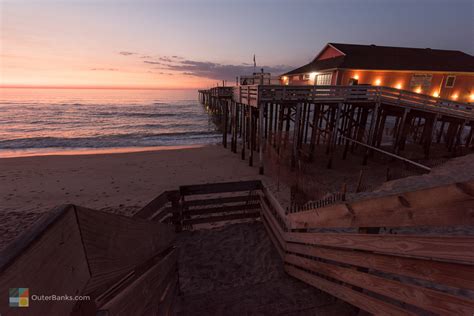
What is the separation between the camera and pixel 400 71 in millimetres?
21875

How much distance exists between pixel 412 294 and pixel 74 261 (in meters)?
1.95

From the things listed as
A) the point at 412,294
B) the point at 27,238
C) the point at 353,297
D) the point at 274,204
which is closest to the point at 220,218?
the point at 274,204

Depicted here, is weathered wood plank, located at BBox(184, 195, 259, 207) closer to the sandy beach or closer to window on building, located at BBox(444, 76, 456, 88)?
the sandy beach

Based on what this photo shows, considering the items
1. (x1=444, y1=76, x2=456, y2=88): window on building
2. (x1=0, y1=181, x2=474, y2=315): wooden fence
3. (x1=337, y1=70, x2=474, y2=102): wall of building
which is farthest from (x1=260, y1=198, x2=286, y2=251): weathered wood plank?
(x1=444, y1=76, x2=456, y2=88): window on building

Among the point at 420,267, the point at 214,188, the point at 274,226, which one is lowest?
the point at 274,226

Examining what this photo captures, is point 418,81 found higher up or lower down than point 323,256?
higher up

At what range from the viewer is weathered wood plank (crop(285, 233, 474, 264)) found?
43.2 inches

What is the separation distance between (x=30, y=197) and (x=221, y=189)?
33.0 feet

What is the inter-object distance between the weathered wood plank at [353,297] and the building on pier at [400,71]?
2162cm

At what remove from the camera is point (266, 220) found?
18.5 feet

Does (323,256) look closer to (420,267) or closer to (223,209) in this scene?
(420,267)

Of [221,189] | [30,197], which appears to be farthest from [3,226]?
[221,189]

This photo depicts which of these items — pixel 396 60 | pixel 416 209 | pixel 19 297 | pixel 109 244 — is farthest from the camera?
pixel 396 60

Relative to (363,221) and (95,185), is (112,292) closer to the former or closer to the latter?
(363,221)
